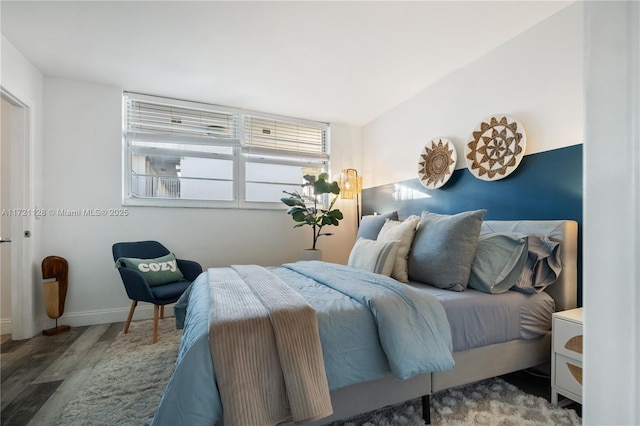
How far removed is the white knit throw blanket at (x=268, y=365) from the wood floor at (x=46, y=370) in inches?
47.6

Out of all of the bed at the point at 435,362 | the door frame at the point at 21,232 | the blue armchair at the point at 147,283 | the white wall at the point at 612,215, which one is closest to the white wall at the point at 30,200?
the door frame at the point at 21,232

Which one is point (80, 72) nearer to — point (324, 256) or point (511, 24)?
point (324, 256)

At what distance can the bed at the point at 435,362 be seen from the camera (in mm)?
1047

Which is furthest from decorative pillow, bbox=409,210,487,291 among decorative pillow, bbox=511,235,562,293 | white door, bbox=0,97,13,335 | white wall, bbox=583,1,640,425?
white door, bbox=0,97,13,335

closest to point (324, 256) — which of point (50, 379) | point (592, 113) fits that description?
point (50, 379)

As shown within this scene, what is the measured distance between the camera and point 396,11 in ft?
6.52

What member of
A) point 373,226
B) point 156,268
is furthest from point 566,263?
point 156,268

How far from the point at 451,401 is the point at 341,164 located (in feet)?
10.4

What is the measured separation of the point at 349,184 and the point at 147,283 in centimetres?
259

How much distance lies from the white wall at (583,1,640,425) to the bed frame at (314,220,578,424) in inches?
45.4

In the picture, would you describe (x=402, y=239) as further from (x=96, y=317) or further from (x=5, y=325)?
(x=5, y=325)

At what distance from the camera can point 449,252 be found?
77.1 inches

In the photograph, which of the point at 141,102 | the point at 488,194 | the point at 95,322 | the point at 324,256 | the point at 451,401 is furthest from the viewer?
the point at 324,256

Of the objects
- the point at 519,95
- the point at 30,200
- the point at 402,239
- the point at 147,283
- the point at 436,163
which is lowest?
the point at 147,283
